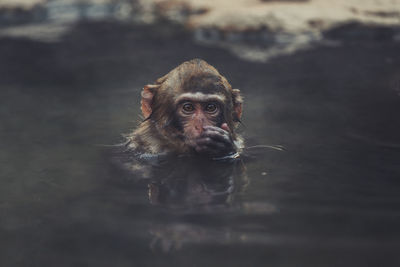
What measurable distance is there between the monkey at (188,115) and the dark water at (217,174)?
292 millimetres

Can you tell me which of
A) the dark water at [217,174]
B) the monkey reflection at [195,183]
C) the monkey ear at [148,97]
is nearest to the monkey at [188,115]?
the monkey ear at [148,97]

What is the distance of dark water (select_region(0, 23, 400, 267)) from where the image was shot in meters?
2.98

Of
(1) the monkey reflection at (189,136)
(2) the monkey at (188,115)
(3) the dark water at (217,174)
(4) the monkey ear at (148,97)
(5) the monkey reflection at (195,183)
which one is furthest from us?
(4) the monkey ear at (148,97)

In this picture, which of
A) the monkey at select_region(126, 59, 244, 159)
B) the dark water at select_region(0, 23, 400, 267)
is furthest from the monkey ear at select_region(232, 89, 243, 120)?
the dark water at select_region(0, 23, 400, 267)

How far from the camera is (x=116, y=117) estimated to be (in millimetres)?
6332

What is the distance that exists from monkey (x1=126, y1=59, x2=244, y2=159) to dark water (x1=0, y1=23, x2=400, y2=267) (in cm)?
29

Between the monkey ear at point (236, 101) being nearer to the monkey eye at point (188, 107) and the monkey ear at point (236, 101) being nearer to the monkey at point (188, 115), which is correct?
the monkey at point (188, 115)

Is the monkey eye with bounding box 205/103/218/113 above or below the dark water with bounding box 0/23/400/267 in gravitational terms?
above

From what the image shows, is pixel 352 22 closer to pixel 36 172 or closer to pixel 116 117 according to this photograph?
pixel 116 117

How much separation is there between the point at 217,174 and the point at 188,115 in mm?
725

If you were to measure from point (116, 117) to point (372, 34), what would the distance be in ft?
17.9

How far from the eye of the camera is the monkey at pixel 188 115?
15.8 ft

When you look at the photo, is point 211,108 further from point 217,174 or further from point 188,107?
point 217,174

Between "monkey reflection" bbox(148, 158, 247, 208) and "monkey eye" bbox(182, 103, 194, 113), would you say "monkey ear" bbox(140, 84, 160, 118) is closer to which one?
"monkey eye" bbox(182, 103, 194, 113)
